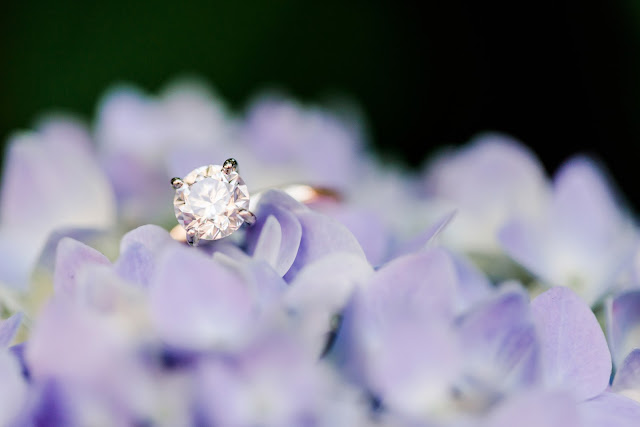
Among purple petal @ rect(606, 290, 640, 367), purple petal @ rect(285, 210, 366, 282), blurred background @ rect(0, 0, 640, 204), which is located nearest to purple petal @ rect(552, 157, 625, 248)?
purple petal @ rect(606, 290, 640, 367)

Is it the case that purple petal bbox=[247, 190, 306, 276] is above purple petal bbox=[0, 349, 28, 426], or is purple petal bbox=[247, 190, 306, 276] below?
above

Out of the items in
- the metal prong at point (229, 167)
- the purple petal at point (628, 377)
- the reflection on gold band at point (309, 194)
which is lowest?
the purple petal at point (628, 377)

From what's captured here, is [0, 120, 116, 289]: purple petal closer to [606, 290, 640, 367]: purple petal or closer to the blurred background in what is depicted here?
[606, 290, 640, 367]: purple petal

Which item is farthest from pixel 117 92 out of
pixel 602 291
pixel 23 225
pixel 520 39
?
pixel 520 39

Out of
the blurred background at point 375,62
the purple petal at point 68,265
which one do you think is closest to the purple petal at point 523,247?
the purple petal at point 68,265

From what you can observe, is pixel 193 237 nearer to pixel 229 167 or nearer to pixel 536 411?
pixel 229 167

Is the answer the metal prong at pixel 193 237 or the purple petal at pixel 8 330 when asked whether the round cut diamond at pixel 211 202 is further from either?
the purple petal at pixel 8 330
